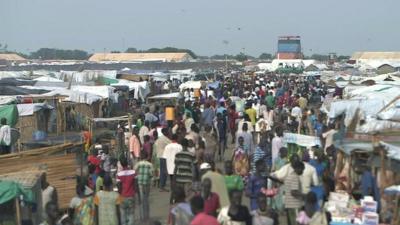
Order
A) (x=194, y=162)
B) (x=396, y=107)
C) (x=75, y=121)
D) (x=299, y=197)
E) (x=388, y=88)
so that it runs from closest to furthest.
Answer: (x=299, y=197)
(x=194, y=162)
(x=396, y=107)
(x=388, y=88)
(x=75, y=121)

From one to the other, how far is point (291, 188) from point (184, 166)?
91.5 inches

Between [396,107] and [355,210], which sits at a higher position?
[396,107]

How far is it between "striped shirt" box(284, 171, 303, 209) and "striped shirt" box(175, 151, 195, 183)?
2139mm

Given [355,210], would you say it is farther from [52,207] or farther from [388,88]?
[388,88]

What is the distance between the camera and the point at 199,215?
21.5ft

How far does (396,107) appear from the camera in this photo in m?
11.5

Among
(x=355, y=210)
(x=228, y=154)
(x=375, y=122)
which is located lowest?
(x=228, y=154)

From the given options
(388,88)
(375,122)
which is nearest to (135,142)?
(375,122)

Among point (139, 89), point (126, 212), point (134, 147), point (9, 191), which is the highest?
point (9, 191)

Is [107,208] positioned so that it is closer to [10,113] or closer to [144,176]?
[144,176]

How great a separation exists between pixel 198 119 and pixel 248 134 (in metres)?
6.73

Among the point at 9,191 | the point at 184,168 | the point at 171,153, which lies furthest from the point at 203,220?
the point at 171,153

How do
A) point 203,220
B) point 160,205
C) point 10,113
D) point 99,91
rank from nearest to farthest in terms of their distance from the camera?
point 203,220
point 160,205
point 10,113
point 99,91

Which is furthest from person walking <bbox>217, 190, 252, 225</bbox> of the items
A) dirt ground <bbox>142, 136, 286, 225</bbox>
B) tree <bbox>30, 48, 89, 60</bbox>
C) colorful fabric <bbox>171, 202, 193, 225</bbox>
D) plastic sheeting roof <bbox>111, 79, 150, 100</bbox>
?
tree <bbox>30, 48, 89, 60</bbox>
